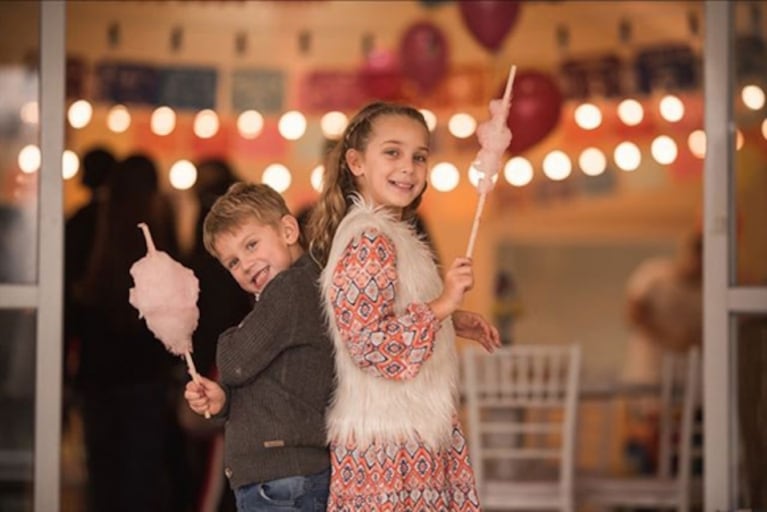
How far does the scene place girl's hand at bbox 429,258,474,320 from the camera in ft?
8.33

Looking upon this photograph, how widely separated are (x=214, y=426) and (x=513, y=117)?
204 centimetres

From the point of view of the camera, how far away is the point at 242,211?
273cm

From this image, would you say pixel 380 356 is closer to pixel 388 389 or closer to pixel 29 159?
pixel 388 389

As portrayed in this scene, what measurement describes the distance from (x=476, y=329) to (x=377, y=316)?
0.41 meters

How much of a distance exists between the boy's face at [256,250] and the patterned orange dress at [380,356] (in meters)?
0.20

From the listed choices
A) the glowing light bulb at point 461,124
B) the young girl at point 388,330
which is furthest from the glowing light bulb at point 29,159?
the glowing light bulb at point 461,124

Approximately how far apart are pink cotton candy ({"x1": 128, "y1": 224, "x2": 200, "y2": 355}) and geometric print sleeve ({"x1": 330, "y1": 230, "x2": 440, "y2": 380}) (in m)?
0.30

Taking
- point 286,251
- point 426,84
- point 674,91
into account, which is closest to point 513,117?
point 426,84

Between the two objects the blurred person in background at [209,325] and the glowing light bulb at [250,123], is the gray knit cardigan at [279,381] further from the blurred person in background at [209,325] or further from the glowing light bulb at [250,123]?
the glowing light bulb at [250,123]

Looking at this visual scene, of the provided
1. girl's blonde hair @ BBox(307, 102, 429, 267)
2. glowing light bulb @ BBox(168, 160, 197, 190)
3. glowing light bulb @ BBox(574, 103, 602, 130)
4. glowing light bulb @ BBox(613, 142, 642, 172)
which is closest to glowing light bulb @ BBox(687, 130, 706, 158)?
glowing light bulb @ BBox(613, 142, 642, 172)

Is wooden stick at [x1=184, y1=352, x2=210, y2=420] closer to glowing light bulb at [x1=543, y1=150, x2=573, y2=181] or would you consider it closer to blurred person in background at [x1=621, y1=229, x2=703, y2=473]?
blurred person in background at [x1=621, y1=229, x2=703, y2=473]

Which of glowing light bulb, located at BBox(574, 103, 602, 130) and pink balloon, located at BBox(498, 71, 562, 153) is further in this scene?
glowing light bulb, located at BBox(574, 103, 602, 130)

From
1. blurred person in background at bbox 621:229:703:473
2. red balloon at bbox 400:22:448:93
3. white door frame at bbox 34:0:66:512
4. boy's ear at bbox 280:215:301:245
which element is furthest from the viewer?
Result: blurred person in background at bbox 621:229:703:473

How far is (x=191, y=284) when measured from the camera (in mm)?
2670
